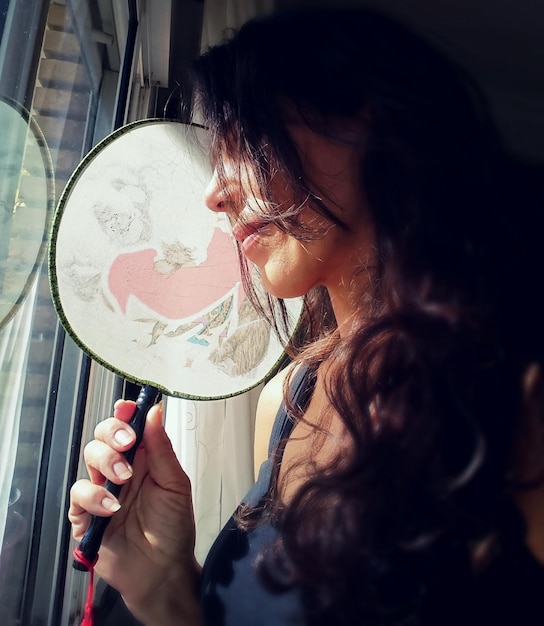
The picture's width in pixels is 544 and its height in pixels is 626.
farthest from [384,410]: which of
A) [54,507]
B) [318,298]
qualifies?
[54,507]

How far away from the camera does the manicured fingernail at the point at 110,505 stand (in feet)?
1.75

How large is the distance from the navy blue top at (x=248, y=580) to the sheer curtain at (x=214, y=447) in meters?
0.66

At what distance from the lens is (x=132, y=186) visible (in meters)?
0.61

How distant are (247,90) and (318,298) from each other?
1.10 feet

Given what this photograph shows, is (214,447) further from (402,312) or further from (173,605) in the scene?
(402,312)

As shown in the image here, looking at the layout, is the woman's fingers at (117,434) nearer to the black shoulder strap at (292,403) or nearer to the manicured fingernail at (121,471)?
the manicured fingernail at (121,471)

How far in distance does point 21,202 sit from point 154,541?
442 mm

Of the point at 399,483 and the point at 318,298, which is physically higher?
the point at 318,298

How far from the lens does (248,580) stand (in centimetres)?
56

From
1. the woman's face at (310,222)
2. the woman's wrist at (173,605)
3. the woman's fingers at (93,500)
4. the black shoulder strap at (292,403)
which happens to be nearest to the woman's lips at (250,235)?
the woman's face at (310,222)

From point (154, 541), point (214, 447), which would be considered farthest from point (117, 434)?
point (214, 447)

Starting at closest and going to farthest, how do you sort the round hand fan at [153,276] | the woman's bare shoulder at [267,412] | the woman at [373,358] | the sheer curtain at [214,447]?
1. the woman at [373,358]
2. the round hand fan at [153,276]
3. the woman's bare shoulder at [267,412]
4. the sheer curtain at [214,447]

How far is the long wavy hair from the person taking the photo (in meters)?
0.47

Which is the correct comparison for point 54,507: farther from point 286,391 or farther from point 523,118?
point 523,118
